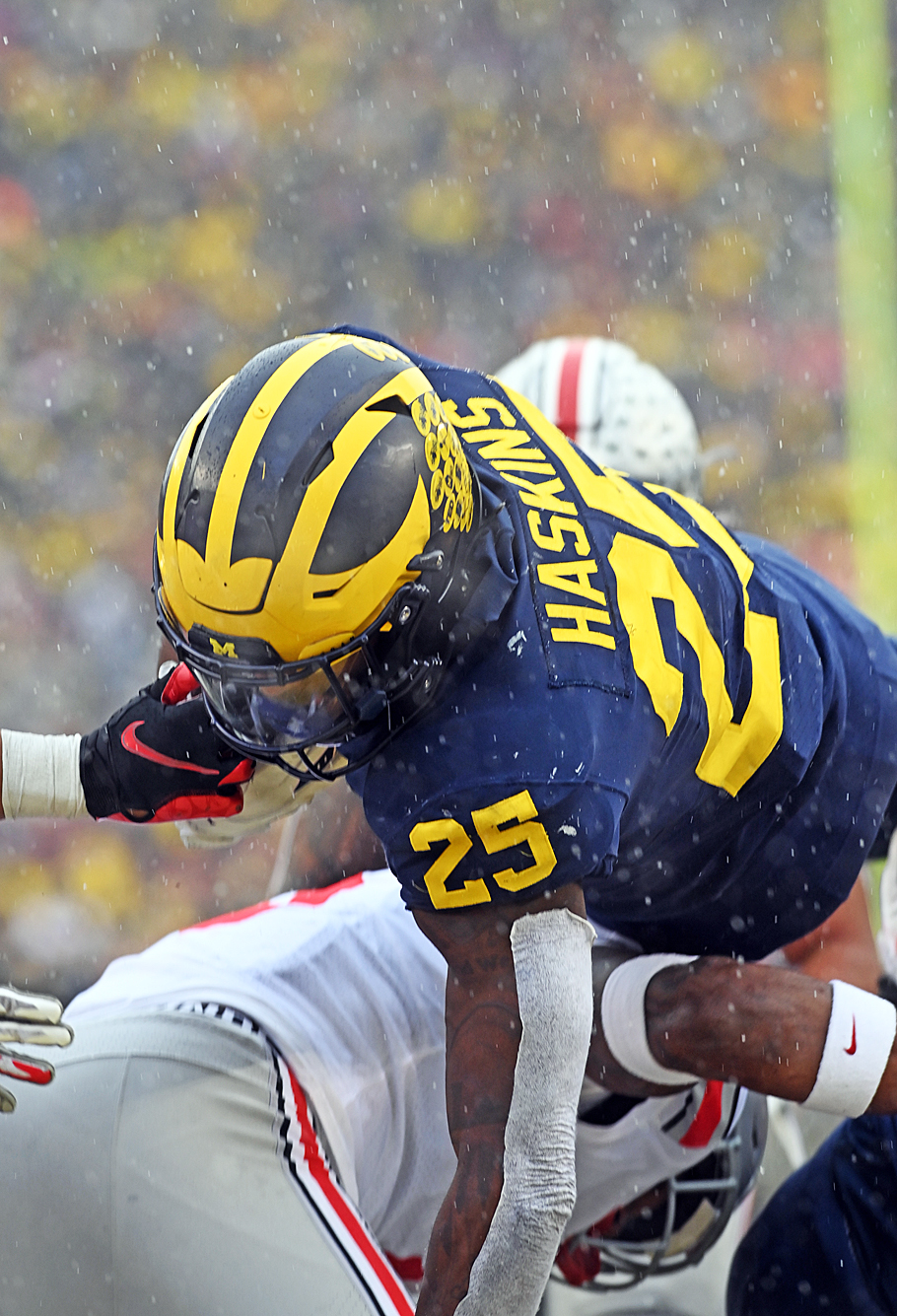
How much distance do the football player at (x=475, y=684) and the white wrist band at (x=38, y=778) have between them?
0.67ft

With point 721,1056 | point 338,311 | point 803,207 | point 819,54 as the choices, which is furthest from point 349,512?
point 819,54

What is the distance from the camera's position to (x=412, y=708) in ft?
4.55

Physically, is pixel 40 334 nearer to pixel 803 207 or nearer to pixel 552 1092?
pixel 803 207

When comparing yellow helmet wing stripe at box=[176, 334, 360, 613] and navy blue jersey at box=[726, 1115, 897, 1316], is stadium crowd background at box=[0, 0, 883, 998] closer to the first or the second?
navy blue jersey at box=[726, 1115, 897, 1316]

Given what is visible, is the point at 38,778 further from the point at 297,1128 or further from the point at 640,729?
the point at 640,729

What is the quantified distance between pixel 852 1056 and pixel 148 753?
0.81 meters

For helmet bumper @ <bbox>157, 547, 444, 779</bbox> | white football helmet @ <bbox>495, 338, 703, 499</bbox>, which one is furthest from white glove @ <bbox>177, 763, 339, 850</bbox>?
white football helmet @ <bbox>495, 338, 703, 499</bbox>

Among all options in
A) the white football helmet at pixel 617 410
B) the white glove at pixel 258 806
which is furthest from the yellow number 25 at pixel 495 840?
the white football helmet at pixel 617 410

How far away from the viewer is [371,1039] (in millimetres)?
1766

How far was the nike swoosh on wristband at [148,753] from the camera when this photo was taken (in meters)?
1.58

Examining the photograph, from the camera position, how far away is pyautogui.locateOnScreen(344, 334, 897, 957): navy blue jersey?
4.36ft

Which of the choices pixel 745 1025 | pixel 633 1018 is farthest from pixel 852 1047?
pixel 633 1018

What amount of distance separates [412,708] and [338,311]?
2996mm

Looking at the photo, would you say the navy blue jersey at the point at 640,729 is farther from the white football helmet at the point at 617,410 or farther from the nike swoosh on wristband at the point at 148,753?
the white football helmet at the point at 617,410
